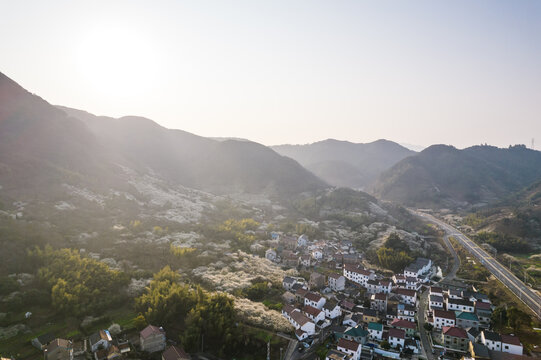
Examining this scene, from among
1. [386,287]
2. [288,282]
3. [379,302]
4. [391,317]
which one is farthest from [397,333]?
[288,282]

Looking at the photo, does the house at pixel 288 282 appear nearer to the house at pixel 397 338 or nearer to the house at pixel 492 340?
the house at pixel 397 338

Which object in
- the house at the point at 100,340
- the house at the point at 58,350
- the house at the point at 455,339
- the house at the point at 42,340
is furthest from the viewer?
the house at the point at 455,339

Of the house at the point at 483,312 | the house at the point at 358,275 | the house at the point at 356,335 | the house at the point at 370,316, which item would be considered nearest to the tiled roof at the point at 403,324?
the house at the point at 370,316

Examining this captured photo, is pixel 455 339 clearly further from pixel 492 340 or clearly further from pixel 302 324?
pixel 302 324

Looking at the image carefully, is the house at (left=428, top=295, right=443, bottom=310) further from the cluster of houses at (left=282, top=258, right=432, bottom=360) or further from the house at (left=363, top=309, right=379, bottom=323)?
the house at (left=363, top=309, right=379, bottom=323)

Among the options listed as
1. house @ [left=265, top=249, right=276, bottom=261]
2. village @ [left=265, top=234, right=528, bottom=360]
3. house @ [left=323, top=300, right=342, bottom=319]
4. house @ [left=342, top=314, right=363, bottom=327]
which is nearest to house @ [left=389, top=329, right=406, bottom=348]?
village @ [left=265, top=234, right=528, bottom=360]
